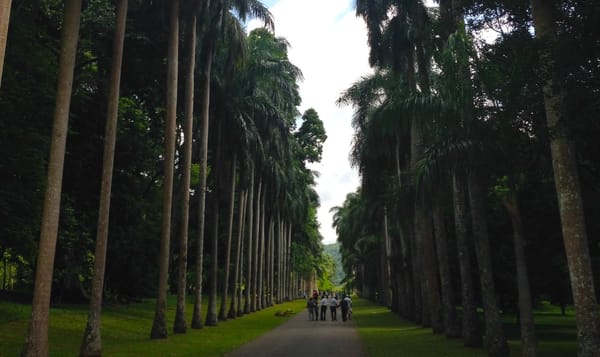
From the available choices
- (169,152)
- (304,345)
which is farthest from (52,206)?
(304,345)

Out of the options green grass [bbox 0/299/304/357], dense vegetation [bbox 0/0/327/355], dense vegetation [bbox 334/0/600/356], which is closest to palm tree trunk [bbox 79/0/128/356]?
dense vegetation [bbox 0/0/327/355]

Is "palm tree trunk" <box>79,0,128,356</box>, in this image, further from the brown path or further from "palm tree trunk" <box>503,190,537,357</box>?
"palm tree trunk" <box>503,190,537,357</box>

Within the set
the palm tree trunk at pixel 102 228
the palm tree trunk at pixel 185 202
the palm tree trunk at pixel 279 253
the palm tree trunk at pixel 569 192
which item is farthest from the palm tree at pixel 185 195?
the palm tree trunk at pixel 279 253

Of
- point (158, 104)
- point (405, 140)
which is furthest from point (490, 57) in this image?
point (158, 104)

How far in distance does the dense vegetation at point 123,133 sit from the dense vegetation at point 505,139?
27.1ft

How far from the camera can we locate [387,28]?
25.0m

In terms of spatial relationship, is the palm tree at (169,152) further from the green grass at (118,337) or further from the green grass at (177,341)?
the green grass at (177,341)

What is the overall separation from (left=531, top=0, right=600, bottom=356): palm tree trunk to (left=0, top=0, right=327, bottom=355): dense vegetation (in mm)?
9378

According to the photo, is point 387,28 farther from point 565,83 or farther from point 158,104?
point 565,83

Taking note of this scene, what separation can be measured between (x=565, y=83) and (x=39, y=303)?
12.2 m

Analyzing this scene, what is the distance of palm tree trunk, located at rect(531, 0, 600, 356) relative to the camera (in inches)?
390

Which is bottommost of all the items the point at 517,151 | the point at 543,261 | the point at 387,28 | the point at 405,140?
the point at 543,261

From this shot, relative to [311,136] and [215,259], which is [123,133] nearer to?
[215,259]

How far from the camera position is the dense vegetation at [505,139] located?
9961mm
